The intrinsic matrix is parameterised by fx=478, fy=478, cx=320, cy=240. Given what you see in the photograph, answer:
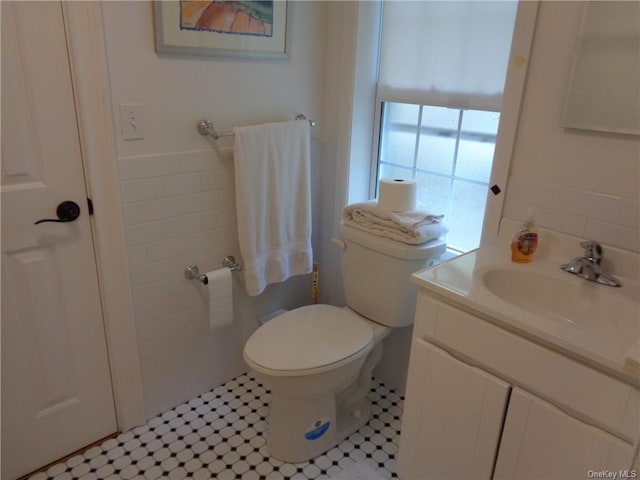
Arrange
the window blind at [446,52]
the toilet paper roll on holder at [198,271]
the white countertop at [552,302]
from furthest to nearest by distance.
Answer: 1. the toilet paper roll on holder at [198,271]
2. the window blind at [446,52]
3. the white countertop at [552,302]

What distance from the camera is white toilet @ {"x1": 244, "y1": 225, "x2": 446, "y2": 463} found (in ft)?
5.26

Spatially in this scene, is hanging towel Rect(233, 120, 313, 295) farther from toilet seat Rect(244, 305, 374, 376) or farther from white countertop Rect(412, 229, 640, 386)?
white countertop Rect(412, 229, 640, 386)

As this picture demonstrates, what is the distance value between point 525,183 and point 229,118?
1.06 m

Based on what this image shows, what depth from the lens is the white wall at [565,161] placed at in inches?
52.7

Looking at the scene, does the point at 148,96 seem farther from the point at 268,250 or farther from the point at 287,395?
the point at 287,395

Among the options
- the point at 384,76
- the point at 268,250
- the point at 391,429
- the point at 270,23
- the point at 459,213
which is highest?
the point at 270,23

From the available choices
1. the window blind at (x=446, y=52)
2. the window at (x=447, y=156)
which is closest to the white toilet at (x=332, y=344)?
the window at (x=447, y=156)

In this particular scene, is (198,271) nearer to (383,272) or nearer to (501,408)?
(383,272)

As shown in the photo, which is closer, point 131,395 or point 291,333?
point 291,333

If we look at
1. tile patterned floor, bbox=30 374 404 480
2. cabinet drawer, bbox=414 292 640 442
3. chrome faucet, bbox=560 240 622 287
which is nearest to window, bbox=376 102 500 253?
chrome faucet, bbox=560 240 622 287

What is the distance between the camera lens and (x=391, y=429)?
1.95 m

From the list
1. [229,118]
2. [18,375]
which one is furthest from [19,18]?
[18,375]

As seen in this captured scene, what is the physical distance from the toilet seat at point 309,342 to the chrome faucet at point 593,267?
2.38 ft

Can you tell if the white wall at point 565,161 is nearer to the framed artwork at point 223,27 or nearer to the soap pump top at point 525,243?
the soap pump top at point 525,243
